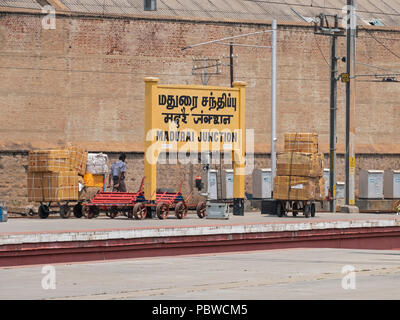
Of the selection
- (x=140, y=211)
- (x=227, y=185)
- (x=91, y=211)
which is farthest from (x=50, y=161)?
(x=227, y=185)

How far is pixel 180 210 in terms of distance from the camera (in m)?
32.3

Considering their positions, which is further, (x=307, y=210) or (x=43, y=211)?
(x=307, y=210)

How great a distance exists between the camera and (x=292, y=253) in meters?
22.7

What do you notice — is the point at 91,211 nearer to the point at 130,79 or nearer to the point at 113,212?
the point at 113,212

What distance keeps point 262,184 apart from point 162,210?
64.6 ft

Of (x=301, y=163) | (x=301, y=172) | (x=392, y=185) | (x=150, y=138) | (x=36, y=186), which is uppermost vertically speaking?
(x=150, y=138)

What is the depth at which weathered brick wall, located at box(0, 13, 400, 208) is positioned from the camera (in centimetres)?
5181

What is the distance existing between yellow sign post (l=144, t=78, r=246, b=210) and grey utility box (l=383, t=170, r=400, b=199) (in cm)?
1978

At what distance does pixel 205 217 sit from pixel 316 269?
14957mm

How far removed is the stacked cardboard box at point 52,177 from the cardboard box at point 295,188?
6.82 meters

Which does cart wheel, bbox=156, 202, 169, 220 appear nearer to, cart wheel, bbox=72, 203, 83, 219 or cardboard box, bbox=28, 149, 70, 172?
cart wheel, bbox=72, 203, 83, 219

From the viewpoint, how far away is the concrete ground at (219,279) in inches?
576

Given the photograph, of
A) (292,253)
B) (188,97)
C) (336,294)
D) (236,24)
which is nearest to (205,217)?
(188,97)
